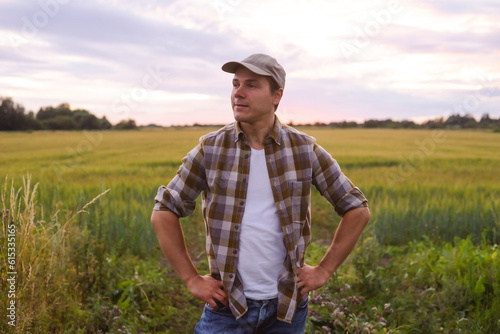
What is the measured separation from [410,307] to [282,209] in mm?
2579

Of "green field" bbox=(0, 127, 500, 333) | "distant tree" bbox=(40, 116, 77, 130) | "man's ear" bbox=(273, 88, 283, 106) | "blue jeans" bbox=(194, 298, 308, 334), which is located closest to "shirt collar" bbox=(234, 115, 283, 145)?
"man's ear" bbox=(273, 88, 283, 106)

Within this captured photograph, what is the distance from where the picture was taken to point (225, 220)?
2232mm

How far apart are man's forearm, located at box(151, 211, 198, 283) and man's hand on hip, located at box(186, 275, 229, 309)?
0.05 m

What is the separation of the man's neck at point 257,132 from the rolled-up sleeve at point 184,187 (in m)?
0.24

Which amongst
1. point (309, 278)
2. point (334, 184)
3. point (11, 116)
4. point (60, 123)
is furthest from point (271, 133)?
point (60, 123)

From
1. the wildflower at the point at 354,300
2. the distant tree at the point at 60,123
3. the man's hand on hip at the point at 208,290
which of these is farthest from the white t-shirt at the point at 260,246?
the distant tree at the point at 60,123

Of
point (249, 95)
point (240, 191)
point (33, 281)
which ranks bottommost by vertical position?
point (33, 281)

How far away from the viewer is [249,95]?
2.23m

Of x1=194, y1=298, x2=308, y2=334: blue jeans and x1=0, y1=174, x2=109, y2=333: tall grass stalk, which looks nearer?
x1=194, y1=298, x2=308, y2=334: blue jeans

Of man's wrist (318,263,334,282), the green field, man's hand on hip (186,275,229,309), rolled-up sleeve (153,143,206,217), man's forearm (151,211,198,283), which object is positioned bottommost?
the green field

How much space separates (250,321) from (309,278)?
1.21 ft

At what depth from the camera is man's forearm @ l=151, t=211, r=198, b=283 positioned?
2312mm

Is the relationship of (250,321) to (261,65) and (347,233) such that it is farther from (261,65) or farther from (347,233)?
(261,65)

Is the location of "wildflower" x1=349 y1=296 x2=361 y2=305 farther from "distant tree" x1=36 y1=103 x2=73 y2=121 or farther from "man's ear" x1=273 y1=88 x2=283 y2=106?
"distant tree" x1=36 y1=103 x2=73 y2=121
